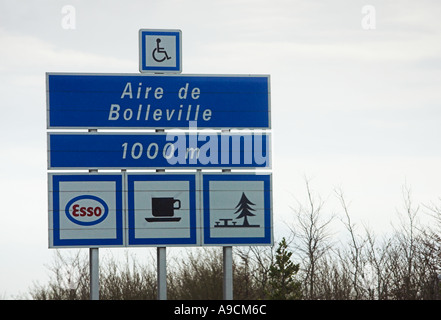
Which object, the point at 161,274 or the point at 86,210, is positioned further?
the point at 161,274

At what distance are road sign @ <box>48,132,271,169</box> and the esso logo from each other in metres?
0.65

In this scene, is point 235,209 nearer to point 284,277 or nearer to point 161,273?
point 161,273

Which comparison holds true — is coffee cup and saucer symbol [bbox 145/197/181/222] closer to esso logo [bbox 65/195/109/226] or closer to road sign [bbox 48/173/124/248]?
road sign [bbox 48/173/124/248]

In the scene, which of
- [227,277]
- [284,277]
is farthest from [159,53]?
[284,277]

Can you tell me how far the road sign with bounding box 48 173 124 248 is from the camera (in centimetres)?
1547

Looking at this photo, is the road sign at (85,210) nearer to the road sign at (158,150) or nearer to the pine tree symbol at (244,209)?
the road sign at (158,150)

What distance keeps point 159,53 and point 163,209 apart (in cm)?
314

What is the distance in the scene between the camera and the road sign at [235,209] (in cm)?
1598

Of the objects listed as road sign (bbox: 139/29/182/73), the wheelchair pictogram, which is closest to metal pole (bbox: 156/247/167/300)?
road sign (bbox: 139/29/182/73)

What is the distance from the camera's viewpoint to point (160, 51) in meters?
15.9
